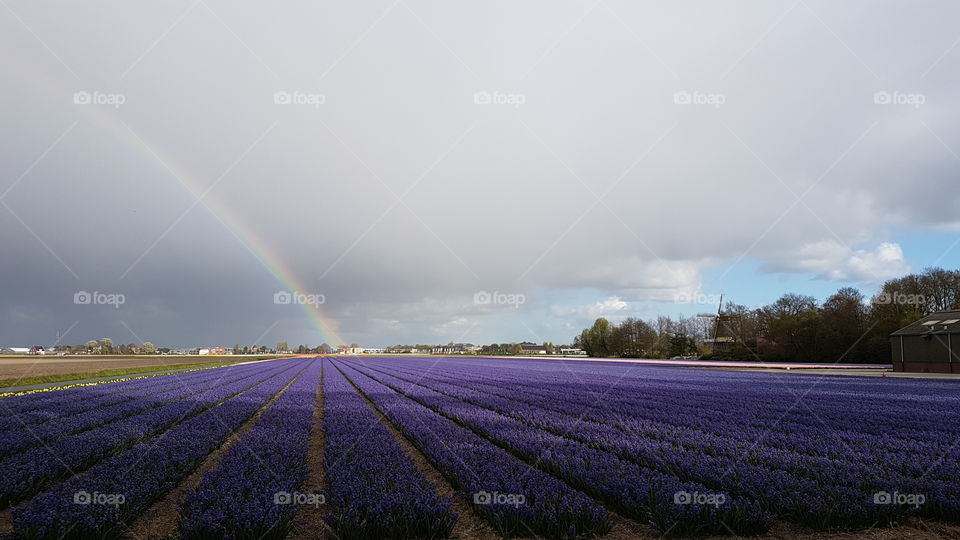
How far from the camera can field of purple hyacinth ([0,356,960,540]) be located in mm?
5844

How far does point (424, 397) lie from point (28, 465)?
1324cm

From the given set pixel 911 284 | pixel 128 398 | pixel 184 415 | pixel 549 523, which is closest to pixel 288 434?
pixel 184 415

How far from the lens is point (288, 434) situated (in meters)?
11.1

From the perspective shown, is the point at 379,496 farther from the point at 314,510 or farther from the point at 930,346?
the point at 930,346

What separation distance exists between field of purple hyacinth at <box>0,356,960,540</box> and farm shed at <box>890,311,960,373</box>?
36.8 m

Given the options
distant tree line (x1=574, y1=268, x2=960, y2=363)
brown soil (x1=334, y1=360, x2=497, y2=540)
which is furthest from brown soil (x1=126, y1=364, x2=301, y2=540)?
distant tree line (x1=574, y1=268, x2=960, y2=363)

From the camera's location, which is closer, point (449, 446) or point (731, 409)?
point (449, 446)

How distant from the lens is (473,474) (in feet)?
25.1

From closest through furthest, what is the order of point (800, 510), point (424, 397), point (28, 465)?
1. point (800, 510)
2. point (28, 465)
3. point (424, 397)

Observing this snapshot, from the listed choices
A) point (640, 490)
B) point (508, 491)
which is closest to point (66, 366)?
point (508, 491)

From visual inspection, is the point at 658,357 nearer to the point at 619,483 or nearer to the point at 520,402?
the point at 520,402

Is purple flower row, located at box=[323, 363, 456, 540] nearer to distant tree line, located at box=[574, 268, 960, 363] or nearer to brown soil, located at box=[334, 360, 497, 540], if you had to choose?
brown soil, located at box=[334, 360, 497, 540]

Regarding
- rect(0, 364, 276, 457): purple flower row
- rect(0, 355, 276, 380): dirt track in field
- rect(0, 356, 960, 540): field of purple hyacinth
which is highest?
rect(0, 356, 960, 540): field of purple hyacinth

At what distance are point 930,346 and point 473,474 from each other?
52470mm
